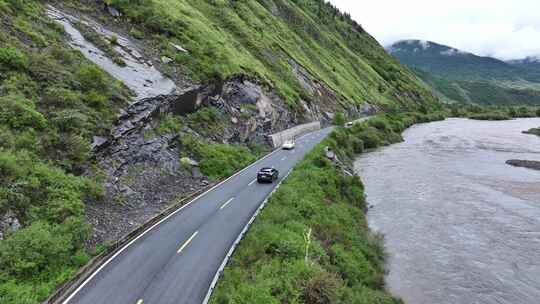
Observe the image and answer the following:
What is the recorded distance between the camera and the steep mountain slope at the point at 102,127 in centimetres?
1488

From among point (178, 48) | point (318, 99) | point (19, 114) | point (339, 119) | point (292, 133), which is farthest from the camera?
point (318, 99)

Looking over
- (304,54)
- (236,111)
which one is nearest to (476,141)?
(304,54)

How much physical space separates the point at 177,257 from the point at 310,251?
6.58m

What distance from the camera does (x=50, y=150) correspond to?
1938 centimetres

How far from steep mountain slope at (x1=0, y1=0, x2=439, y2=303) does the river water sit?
1504 centimetres

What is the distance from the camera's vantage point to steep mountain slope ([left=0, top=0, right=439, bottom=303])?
14.9 meters

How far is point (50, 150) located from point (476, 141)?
243 ft

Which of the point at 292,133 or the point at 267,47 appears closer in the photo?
the point at 292,133

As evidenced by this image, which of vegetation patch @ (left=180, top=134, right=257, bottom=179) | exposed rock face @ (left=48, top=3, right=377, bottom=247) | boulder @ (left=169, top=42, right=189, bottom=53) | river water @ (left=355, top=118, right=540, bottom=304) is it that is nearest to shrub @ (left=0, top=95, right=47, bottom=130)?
exposed rock face @ (left=48, top=3, right=377, bottom=247)

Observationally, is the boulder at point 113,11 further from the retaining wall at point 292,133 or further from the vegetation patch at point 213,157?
the retaining wall at point 292,133

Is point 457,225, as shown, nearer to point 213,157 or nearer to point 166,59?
point 213,157

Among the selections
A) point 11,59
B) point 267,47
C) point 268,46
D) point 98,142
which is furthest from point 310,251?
point 268,46

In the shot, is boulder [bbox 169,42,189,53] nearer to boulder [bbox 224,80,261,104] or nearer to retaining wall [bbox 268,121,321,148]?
boulder [bbox 224,80,261,104]

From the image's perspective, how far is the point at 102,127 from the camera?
2288cm
